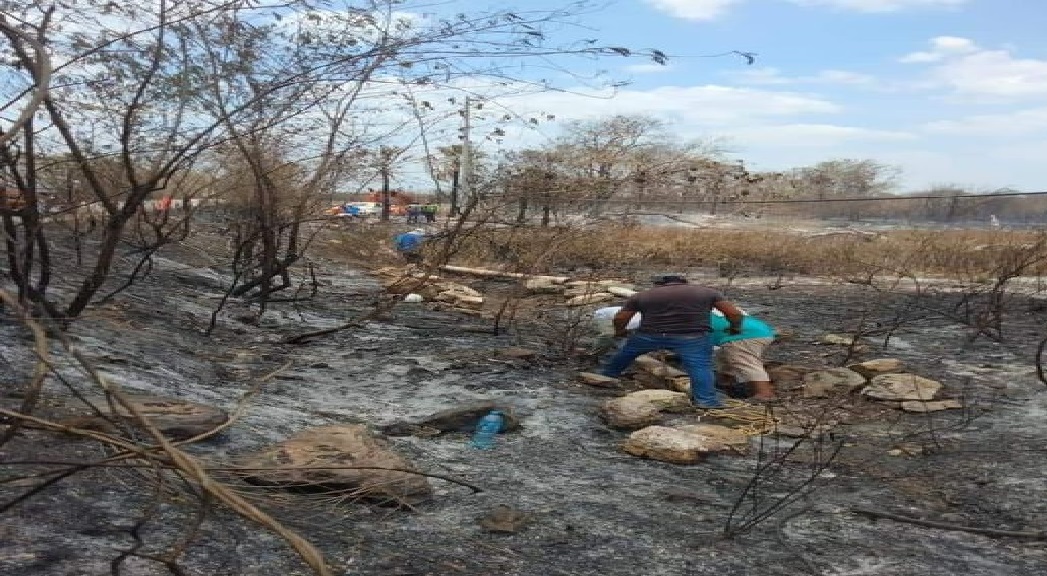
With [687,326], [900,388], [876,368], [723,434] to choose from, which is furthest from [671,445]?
[876,368]

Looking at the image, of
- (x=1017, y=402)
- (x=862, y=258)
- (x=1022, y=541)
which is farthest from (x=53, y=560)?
(x=862, y=258)

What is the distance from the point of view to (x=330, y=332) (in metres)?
7.31

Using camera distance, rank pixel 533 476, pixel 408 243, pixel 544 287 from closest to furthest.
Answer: pixel 533 476, pixel 544 287, pixel 408 243

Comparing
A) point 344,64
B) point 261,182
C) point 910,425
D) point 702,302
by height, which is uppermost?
point 344,64

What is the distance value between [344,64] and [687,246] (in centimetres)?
1352

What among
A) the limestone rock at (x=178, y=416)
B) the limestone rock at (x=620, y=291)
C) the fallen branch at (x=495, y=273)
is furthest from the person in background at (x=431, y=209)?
the limestone rock at (x=178, y=416)

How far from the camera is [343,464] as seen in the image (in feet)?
11.1

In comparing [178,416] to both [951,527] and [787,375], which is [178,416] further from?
[787,375]

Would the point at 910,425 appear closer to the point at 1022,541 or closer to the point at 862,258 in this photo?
the point at 1022,541

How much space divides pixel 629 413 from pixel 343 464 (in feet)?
6.76

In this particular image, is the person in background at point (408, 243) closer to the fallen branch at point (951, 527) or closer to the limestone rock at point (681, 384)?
the limestone rock at point (681, 384)

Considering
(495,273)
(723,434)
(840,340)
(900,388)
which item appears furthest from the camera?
(495,273)

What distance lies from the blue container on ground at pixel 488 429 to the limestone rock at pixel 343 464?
727 millimetres

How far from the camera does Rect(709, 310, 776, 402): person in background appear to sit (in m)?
5.95
